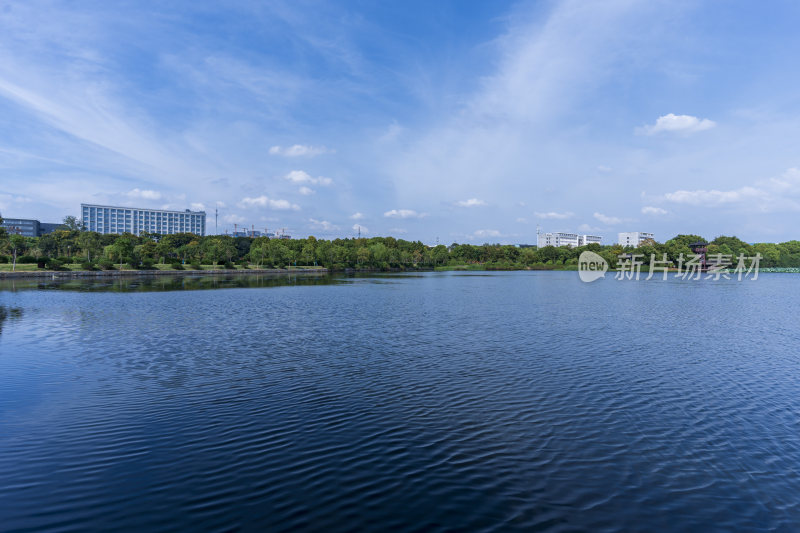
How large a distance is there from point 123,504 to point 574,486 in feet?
20.8

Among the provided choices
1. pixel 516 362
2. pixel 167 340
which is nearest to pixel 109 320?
pixel 167 340

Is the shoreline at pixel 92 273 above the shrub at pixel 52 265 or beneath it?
beneath

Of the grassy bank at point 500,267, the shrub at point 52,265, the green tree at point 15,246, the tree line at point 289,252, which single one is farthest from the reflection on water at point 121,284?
the grassy bank at point 500,267

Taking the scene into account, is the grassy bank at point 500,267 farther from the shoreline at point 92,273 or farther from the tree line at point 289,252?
the shoreline at point 92,273

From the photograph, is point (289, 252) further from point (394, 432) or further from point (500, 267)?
point (394, 432)

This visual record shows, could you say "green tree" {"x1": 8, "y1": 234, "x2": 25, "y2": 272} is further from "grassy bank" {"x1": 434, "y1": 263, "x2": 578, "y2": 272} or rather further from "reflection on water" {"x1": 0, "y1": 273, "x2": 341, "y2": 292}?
"grassy bank" {"x1": 434, "y1": 263, "x2": 578, "y2": 272}

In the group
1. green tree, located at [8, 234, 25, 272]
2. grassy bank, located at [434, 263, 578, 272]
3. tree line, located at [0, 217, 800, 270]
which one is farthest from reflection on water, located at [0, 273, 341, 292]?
grassy bank, located at [434, 263, 578, 272]

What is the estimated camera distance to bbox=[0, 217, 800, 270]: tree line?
227 ft

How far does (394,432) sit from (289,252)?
93.5 m

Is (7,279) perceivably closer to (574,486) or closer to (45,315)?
(45,315)

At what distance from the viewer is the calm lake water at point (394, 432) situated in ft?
18.6

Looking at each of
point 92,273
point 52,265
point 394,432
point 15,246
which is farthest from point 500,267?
point 394,432

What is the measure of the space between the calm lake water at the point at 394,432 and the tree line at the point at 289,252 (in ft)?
204

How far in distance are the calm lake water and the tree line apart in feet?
204
